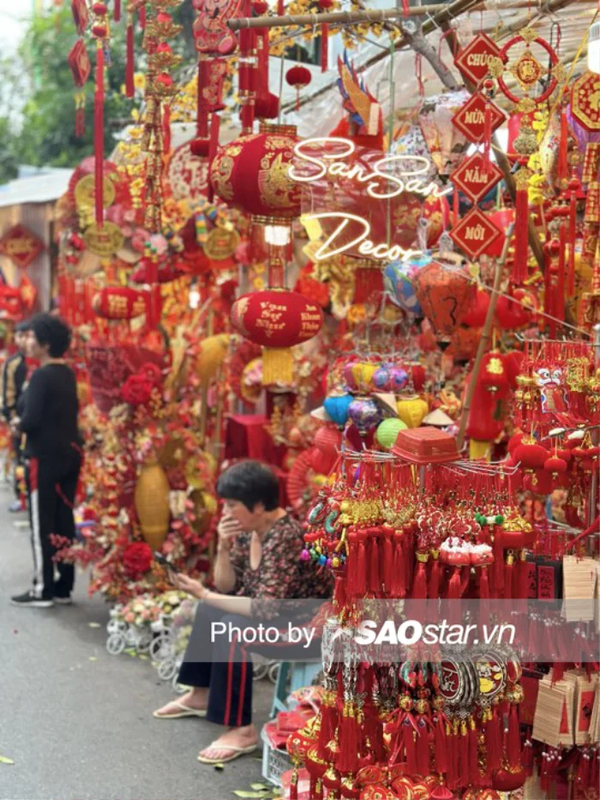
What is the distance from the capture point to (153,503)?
5719 millimetres

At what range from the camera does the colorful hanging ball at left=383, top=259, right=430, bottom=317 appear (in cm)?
403

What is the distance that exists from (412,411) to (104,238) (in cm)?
291

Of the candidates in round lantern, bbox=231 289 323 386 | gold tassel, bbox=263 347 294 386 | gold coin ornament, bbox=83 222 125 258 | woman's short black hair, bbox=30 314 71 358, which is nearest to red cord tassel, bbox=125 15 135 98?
round lantern, bbox=231 289 323 386

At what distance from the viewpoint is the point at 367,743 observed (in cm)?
291

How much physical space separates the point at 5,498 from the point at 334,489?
795 cm

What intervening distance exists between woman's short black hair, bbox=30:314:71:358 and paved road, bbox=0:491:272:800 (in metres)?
1.54

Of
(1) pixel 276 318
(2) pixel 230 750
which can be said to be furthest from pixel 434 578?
(2) pixel 230 750

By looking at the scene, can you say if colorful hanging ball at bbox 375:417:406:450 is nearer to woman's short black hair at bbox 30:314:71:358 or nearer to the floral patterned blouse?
the floral patterned blouse

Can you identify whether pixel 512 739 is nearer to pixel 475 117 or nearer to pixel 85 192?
pixel 475 117

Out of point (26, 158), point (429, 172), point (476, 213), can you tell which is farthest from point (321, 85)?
point (26, 158)

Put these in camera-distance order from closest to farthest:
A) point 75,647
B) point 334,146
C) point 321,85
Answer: point 334,146
point 75,647
point 321,85

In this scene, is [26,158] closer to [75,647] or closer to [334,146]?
[75,647]

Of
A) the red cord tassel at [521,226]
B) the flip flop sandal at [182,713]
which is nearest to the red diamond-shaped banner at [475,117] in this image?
the red cord tassel at [521,226]

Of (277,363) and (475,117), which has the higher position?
(475,117)
